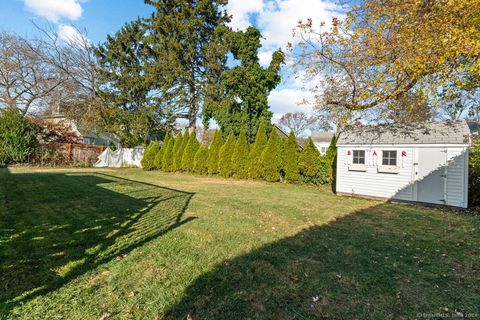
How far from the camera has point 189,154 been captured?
53.6 feet

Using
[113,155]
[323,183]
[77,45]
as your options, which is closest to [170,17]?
[77,45]

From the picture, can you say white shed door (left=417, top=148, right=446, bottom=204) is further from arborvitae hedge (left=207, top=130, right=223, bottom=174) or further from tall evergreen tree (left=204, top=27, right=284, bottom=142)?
arborvitae hedge (left=207, top=130, right=223, bottom=174)

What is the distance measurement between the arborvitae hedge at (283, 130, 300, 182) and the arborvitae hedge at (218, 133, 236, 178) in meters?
3.36

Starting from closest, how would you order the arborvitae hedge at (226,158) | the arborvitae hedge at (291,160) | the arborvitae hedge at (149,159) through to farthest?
the arborvitae hedge at (291,160) < the arborvitae hedge at (226,158) < the arborvitae hedge at (149,159)

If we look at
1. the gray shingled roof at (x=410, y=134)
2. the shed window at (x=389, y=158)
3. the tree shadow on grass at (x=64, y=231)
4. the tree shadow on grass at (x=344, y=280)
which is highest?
the gray shingled roof at (x=410, y=134)

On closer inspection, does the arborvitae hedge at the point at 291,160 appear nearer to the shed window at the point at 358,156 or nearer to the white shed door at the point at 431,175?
the shed window at the point at 358,156

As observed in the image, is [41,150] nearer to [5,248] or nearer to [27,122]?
[27,122]

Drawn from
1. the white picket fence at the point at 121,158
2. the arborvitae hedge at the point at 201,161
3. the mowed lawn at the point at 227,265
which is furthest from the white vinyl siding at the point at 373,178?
the white picket fence at the point at 121,158

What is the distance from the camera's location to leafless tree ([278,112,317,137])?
151ft

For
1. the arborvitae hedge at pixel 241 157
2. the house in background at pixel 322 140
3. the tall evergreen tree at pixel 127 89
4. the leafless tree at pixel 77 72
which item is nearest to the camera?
the arborvitae hedge at pixel 241 157

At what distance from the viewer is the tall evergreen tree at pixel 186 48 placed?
61.3 feet

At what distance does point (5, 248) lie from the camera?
126 inches

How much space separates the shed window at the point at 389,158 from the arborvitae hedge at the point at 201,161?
9722 millimetres

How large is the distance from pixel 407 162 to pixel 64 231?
898cm
